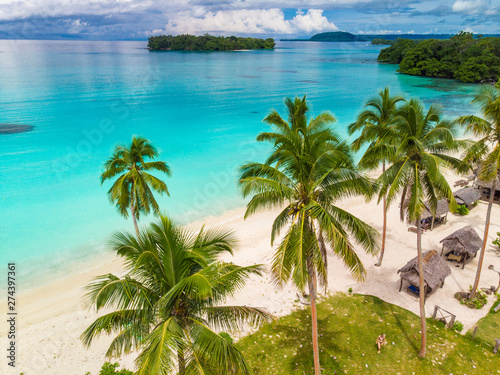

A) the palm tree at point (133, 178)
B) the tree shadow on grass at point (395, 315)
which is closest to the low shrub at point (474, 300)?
the tree shadow on grass at point (395, 315)

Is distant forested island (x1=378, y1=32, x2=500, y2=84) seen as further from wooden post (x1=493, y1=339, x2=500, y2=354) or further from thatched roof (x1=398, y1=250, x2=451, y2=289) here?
wooden post (x1=493, y1=339, x2=500, y2=354)

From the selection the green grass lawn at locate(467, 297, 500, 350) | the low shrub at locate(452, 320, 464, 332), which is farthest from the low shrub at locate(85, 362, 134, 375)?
the green grass lawn at locate(467, 297, 500, 350)

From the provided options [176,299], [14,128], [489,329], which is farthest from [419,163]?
[14,128]

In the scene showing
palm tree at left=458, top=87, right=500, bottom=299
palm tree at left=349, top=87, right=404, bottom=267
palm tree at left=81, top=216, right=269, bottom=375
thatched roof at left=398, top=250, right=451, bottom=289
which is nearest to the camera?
palm tree at left=81, top=216, right=269, bottom=375

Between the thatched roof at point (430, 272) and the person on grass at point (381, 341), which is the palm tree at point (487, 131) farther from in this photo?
the person on grass at point (381, 341)

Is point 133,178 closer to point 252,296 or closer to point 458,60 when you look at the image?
point 252,296

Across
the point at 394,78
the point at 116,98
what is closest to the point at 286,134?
the point at 116,98
